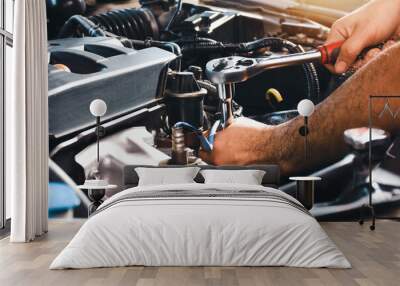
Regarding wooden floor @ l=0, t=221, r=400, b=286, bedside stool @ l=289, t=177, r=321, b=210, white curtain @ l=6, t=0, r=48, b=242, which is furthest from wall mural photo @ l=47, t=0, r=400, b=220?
wooden floor @ l=0, t=221, r=400, b=286

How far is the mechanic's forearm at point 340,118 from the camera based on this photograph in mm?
7625

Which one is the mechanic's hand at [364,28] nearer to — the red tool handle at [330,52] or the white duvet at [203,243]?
the red tool handle at [330,52]

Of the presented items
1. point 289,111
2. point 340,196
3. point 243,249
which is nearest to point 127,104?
point 289,111

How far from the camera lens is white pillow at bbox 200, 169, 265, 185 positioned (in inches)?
269

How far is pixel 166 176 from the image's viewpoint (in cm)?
688

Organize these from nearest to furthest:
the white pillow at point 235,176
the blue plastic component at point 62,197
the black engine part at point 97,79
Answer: the white pillow at point 235,176 < the black engine part at point 97,79 < the blue plastic component at point 62,197

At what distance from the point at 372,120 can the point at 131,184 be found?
11.1 feet

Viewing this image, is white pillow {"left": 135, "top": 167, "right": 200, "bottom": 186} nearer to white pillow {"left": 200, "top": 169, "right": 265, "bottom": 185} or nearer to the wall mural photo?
white pillow {"left": 200, "top": 169, "right": 265, "bottom": 185}

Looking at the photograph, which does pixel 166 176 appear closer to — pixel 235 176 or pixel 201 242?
pixel 235 176

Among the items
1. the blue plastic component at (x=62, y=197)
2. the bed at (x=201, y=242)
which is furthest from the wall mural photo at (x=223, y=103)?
the bed at (x=201, y=242)

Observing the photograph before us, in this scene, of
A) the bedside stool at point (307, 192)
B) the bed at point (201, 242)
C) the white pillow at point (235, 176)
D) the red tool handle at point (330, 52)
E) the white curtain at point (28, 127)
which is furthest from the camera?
the red tool handle at point (330, 52)

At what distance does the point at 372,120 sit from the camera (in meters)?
7.62

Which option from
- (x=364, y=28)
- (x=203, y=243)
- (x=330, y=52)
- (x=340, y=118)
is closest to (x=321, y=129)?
(x=340, y=118)

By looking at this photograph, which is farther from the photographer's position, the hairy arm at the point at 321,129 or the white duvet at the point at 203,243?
the hairy arm at the point at 321,129
